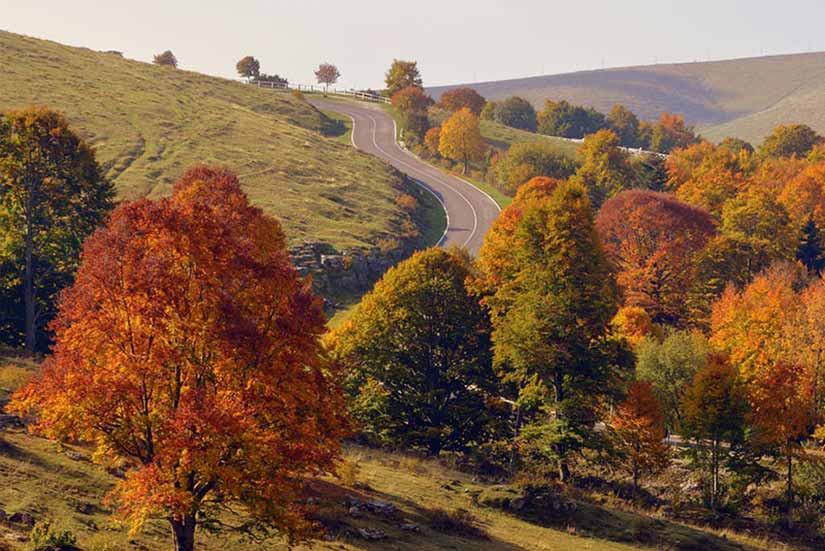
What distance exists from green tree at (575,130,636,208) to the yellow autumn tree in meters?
24.5

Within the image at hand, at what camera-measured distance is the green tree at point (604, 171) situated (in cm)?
13050

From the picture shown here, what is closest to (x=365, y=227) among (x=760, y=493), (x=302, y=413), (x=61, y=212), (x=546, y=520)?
(x=61, y=212)

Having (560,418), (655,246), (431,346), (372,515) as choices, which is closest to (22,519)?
(372,515)

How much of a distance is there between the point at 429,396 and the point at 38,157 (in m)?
28.7

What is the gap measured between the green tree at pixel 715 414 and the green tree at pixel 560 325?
245 inches

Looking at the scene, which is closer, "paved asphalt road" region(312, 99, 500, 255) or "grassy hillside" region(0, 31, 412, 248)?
"grassy hillside" region(0, 31, 412, 248)

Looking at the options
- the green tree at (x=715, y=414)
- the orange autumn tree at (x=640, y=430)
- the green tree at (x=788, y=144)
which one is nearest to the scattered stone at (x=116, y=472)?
the orange autumn tree at (x=640, y=430)

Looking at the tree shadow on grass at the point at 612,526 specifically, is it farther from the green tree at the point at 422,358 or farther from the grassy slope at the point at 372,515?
the green tree at the point at 422,358

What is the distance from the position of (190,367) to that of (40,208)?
117ft

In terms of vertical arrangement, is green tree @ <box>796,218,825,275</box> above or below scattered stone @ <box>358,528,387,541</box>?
above

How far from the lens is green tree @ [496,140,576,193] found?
463ft

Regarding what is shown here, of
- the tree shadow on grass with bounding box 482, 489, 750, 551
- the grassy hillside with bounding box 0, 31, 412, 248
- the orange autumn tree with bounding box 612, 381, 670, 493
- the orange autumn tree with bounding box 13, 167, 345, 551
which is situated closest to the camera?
the orange autumn tree with bounding box 13, 167, 345, 551

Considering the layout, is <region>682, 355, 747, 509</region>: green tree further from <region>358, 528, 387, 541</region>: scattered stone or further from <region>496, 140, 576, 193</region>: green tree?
<region>496, 140, 576, 193</region>: green tree

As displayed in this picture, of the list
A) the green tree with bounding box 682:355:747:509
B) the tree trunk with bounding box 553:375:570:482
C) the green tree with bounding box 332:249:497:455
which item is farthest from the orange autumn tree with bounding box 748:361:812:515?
the green tree with bounding box 332:249:497:455
